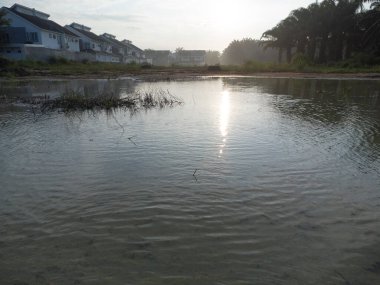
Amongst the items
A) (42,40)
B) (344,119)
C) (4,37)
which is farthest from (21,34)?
(344,119)

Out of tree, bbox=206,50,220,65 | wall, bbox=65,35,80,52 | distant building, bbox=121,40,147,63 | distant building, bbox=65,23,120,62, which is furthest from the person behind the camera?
tree, bbox=206,50,220,65

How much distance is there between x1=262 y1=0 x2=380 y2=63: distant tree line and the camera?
46.9m

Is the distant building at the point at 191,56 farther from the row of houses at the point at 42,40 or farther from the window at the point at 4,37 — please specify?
the window at the point at 4,37

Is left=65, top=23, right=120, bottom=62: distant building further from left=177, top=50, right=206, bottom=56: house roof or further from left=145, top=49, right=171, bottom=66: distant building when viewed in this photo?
left=177, top=50, right=206, bottom=56: house roof

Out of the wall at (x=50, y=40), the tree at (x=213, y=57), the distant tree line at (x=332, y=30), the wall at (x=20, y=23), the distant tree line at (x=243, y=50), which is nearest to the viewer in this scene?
the distant tree line at (x=332, y=30)

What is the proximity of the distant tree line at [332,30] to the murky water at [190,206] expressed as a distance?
4423 centimetres

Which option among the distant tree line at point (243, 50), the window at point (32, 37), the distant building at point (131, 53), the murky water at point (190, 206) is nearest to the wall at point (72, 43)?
the window at point (32, 37)

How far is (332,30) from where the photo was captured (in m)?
50.1

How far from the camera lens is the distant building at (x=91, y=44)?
72688mm

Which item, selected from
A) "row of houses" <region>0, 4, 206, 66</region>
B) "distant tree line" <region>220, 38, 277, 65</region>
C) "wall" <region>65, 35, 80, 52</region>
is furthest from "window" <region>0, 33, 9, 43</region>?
"distant tree line" <region>220, 38, 277, 65</region>

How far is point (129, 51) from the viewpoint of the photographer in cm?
10275

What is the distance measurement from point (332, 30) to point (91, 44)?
5129 cm

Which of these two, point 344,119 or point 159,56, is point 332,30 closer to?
point 344,119

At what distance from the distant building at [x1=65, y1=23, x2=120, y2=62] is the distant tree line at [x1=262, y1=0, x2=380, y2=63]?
38.3m
